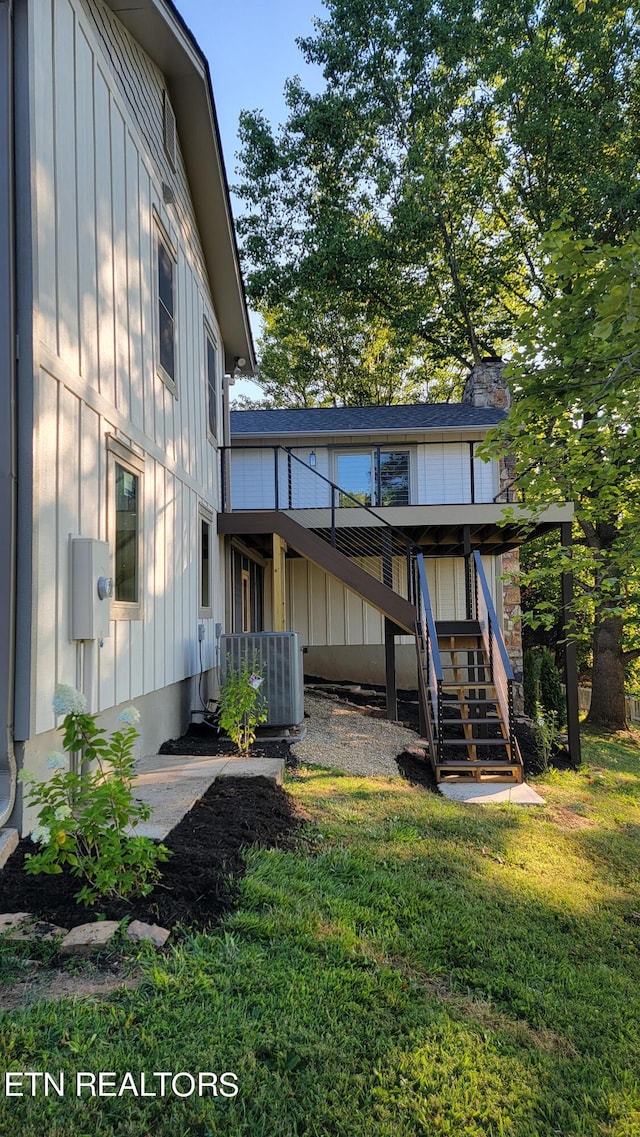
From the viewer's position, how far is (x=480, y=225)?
61.9 feet

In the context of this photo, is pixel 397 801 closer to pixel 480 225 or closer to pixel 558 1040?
pixel 558 1040

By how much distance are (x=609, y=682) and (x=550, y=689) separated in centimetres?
245

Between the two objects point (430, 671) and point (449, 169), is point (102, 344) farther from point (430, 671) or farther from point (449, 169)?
point (449, 169)

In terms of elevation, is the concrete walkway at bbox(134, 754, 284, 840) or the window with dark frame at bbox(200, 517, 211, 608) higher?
the window with dark frame at bbox(200, 517, 211, 608)

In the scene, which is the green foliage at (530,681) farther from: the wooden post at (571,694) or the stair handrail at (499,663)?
the stair handrail at (499,663)

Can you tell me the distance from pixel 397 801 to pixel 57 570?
11.6 feet

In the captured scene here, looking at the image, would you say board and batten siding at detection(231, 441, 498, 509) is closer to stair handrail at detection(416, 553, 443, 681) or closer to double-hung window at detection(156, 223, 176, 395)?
stair handrail at detection(416, 553, 443, 681)

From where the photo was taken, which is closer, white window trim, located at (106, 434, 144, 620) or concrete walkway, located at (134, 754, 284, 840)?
concrete walkway, located at (134, 754, 284, 840)

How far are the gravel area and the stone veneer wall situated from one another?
3.69 meters

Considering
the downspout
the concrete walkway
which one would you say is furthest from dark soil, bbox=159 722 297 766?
the downspout

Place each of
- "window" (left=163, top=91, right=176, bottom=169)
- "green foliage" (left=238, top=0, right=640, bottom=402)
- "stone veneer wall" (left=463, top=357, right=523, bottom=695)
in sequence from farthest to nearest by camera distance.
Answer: "green foliage" (left=238, top=0, right=640, bottom=402) < "stone veneer wall" (left=463, top=357, right=523, bottom=695) < "window" (left=163, top=91, right=176, bottom=169)

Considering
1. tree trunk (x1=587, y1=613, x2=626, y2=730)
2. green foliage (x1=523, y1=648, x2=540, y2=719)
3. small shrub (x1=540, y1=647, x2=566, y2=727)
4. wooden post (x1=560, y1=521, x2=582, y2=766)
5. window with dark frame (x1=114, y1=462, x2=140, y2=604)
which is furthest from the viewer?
tree trunk (x1=587, y1=613, x2=626, y2=730)

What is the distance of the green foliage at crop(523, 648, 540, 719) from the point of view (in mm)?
13555

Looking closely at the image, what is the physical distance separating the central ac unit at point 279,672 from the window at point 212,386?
357cm
